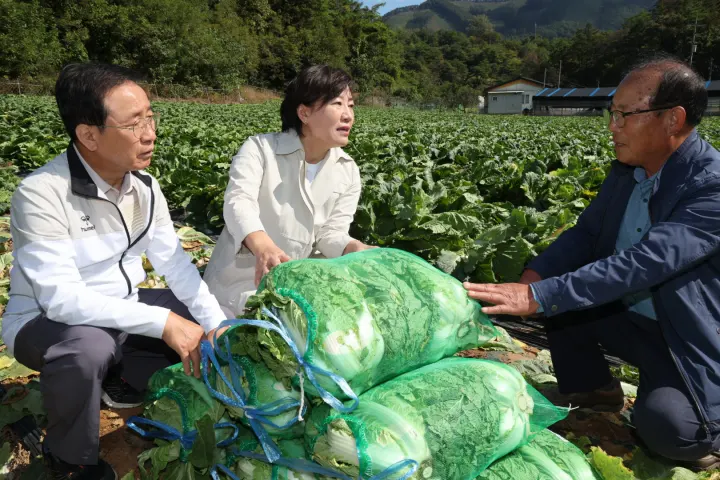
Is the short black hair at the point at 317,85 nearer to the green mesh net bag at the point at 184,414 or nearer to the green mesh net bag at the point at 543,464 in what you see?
the green mesh net bag at the point at 184,414

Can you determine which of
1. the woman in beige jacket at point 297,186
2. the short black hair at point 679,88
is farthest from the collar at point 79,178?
the short black hair at point 679,88

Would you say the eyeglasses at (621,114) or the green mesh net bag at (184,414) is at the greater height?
the eyeglasses at (621,114)

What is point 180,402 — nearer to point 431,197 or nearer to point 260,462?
point 260,462

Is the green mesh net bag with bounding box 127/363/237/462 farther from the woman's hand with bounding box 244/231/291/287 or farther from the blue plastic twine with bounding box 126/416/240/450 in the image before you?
the woman's hand with bounding box 244/231/291/287

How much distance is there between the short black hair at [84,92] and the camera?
202 centimetres

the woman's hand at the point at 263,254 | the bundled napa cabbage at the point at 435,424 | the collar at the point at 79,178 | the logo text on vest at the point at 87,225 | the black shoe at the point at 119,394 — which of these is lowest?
the black shoe at the point at 119,394

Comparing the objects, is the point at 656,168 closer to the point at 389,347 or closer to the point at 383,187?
the point at 389,347

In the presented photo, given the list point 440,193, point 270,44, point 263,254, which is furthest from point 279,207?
point 270,44

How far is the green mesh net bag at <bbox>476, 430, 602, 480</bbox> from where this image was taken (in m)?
1.68

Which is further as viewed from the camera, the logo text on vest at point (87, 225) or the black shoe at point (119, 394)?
the black shoe at point (119, 394)

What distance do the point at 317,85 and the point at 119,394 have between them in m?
1.80

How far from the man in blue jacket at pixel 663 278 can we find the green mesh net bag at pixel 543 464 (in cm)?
47

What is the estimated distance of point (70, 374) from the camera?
1855 mm

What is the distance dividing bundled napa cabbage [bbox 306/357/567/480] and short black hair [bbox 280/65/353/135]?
1.54 meters
